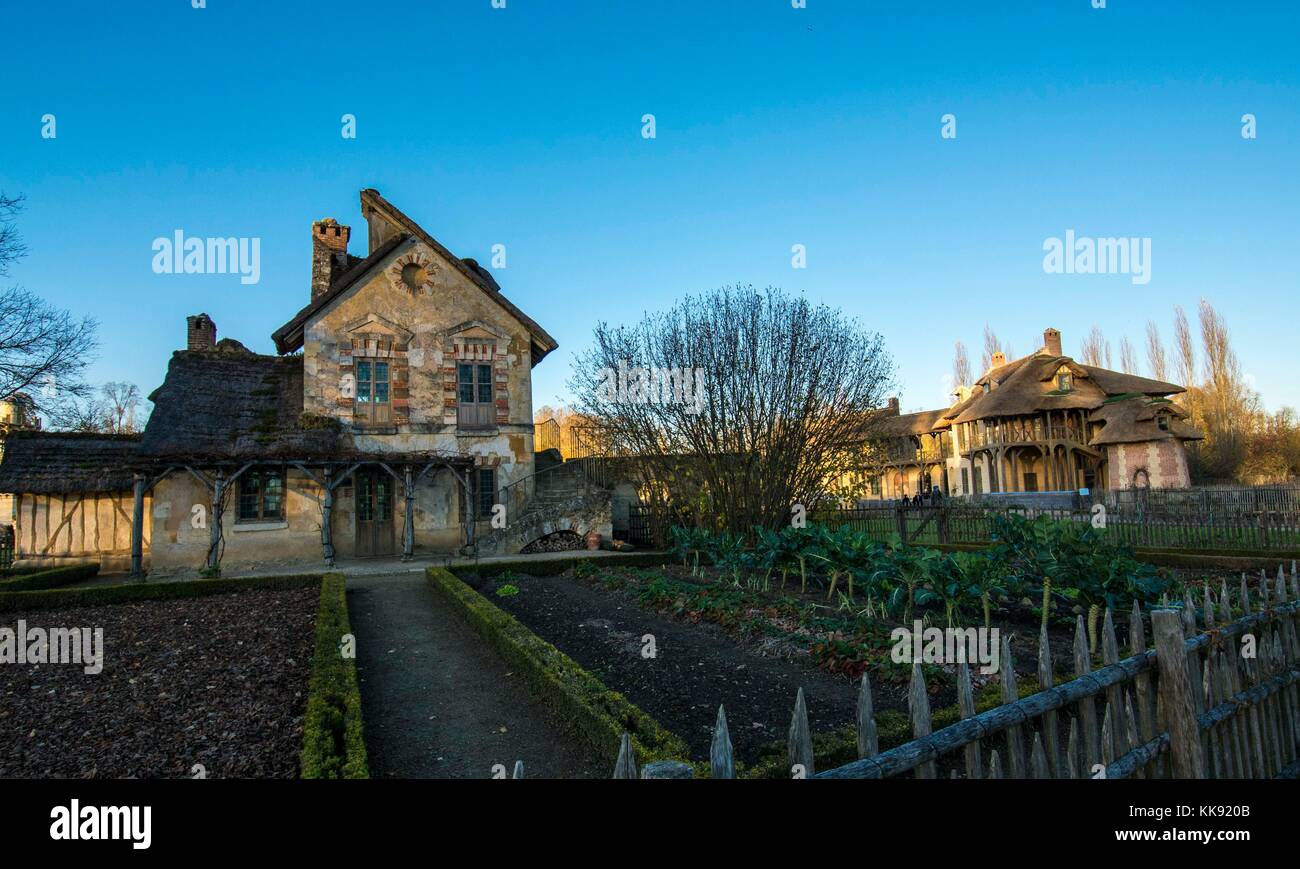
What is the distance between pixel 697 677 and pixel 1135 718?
173 inches

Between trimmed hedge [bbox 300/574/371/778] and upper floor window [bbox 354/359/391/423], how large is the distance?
12738mm

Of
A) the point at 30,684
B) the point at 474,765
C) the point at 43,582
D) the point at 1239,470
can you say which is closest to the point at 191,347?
the point at 43,582

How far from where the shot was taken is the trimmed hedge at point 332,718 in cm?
485

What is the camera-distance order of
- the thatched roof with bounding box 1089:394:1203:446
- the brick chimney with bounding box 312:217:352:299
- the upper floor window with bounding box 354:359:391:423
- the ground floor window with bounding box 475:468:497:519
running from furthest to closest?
the thatched roof with bounding box 1089:394:1203:446 < the brick chimney with bounding box 312:217:352:299 < the ground floor window with bounding box 475:468:497:519 < the upper floor window with bounding box 354:359:391:423

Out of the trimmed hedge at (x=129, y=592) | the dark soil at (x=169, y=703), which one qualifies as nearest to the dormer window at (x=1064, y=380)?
the trimmed hedge at (x=129, y=592)

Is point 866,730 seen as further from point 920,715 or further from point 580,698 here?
point 580,698

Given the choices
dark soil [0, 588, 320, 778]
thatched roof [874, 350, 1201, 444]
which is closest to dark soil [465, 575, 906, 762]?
dark soil [0, 588, 320, 778]

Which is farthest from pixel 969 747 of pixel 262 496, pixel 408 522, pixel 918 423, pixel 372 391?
pixel 918 423

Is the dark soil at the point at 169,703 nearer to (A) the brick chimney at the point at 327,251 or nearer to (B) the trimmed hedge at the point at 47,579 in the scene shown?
(B) the trimmed hedge at the point at 47,579

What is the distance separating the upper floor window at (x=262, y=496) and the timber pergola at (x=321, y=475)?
40 cm

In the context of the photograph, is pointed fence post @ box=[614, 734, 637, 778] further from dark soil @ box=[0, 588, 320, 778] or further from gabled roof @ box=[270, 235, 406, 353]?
gabled roof @ box=[270, 235, 406, 353]

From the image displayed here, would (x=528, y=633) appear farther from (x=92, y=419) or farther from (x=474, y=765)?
(x=92, y=419)

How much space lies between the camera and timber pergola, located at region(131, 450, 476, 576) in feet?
56.3
